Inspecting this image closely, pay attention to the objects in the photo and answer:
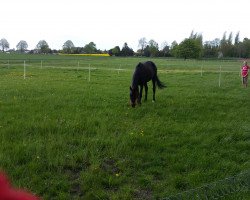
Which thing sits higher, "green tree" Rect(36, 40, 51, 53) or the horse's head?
"green tree" Rect(36, 40, 51, 53)

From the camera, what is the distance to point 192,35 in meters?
148

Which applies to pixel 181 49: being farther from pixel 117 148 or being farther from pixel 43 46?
pixel 117 148

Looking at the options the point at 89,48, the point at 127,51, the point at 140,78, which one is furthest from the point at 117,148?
the point at 89,48

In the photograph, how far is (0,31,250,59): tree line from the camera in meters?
111

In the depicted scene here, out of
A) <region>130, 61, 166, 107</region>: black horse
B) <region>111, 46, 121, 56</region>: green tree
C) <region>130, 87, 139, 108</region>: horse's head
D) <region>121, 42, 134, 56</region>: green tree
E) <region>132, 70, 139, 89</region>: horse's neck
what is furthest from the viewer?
<region>111, 46, 121, 56</region>: green tree

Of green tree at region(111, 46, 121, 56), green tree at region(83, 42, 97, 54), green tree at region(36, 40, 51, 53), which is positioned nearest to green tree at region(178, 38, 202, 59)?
green tree at region(111, 46, 121, 56)

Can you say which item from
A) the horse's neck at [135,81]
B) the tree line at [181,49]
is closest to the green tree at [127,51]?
the tree line at [181,49]

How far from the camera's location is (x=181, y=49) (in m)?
110

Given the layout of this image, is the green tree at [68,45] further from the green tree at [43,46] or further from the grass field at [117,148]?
the grass field at [117,148]

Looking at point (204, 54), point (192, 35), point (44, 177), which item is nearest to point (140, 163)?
point (44, 177)

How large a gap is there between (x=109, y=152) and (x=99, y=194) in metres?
1.65

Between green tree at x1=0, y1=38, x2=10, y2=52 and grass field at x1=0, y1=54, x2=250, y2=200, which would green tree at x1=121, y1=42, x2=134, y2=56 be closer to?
green tree at x1=0, y1=38, x2=10, y2=52

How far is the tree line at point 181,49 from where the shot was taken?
364ft

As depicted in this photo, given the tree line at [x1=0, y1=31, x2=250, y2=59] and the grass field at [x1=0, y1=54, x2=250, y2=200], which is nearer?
the grass field at [x1=0, y1=54, x2=250, y2=200]
